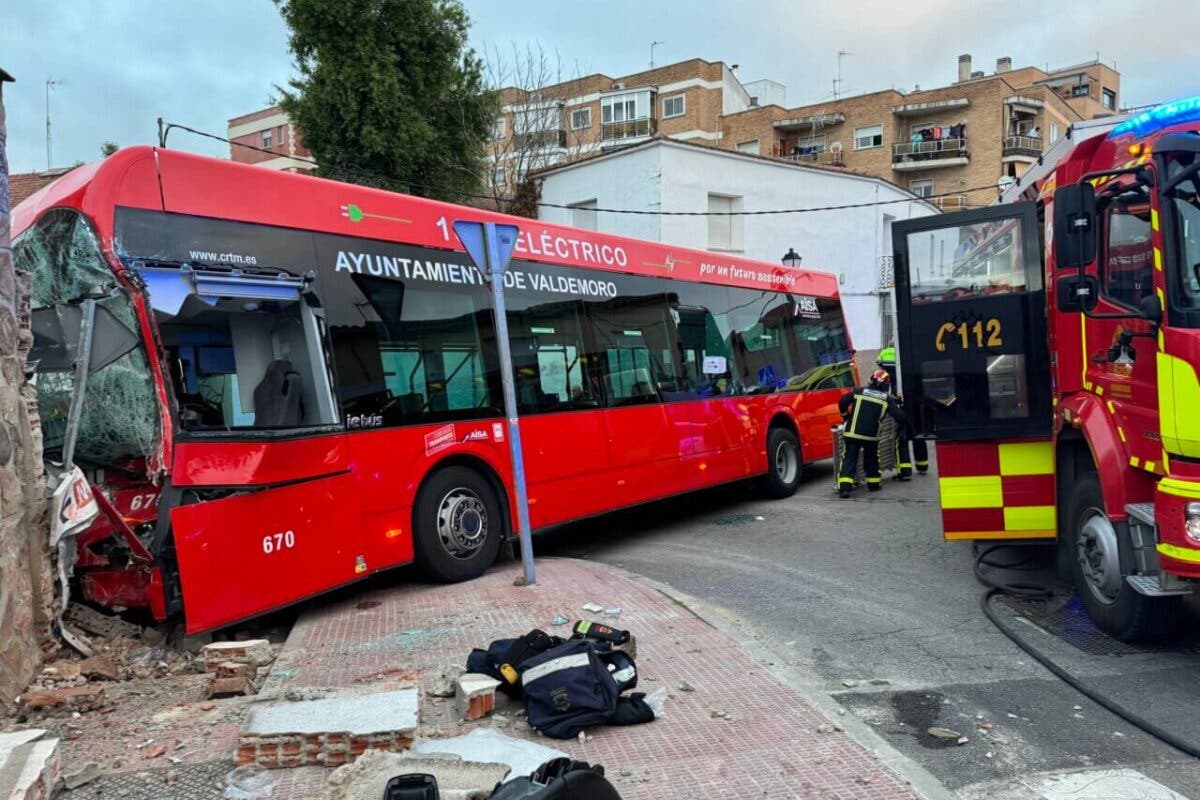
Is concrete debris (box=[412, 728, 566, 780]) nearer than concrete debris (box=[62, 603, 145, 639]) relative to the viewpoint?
Yes

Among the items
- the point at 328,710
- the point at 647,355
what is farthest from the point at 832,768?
the point at 647,355

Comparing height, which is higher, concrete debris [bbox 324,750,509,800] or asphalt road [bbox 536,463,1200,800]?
concrete debris [bbox 324,750,509,800]

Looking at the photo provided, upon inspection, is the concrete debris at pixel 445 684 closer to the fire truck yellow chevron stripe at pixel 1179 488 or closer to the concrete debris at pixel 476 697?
the concrete debris at pixel 476 697

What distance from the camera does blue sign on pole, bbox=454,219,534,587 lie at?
6105 millimetres

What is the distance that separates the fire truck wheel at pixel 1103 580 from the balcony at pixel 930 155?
4403 cm

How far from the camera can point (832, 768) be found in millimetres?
3338

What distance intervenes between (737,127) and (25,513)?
47.6 metres

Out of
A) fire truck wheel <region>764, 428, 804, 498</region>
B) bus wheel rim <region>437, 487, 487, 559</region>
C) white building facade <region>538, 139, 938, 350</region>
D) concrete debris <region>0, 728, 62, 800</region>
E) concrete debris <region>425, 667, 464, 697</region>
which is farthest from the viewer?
white building facade <region>538, 139, 938, 350</region>

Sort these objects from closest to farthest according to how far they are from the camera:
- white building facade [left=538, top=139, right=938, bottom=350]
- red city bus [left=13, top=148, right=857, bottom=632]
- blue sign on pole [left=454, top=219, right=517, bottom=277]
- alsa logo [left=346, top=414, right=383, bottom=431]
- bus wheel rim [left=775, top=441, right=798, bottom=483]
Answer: red city bus [left=13, top=148, right=857, bottom=632], alsa logo [left=346, top=414, right=383, bottom=431], blue sign on pole [left=454, top=219, right=517, bottom=277], bus wheel rim [left=775, top=441, right=798, bottom=483], white building facade [left=538, top=139, right=938, bottom=350]

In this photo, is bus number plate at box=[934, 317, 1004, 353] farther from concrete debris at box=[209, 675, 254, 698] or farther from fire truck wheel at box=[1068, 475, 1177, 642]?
concrete debris at box=[209, 675, 254, 698]

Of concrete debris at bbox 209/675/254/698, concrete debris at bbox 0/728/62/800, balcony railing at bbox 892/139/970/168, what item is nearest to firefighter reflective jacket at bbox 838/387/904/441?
concrete debris at bbox 209/675/254/698

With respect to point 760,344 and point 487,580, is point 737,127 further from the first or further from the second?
point 487,580

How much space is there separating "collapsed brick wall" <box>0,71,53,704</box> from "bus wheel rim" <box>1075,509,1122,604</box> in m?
5.91

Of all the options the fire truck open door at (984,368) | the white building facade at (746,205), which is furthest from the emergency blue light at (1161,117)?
the white building facade at (746,205)
